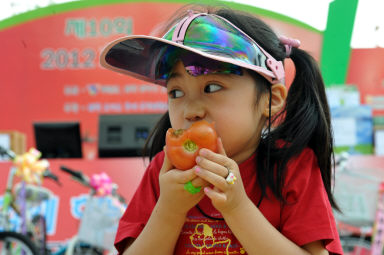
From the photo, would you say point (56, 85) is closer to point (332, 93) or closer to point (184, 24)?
point (332, 93)

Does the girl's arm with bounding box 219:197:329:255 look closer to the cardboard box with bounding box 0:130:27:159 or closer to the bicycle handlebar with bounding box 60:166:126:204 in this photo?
the bicycle handlebar with bounding box 60:166:126:204

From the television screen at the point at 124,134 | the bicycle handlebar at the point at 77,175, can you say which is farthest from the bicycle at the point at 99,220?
the television screen at the point at 124,134

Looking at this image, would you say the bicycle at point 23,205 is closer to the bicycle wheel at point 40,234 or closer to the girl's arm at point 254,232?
the bicycle wheel at point 40,234

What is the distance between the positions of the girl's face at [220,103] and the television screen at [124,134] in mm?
3499

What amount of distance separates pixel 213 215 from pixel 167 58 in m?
0.40

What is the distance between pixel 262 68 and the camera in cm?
105

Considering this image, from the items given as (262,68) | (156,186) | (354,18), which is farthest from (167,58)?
(354,18)

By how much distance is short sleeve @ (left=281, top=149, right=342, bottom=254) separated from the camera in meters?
1.01

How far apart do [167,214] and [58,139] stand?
397 centimetres

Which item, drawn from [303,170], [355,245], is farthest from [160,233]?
[355,245]

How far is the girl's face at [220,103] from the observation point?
1007 mm

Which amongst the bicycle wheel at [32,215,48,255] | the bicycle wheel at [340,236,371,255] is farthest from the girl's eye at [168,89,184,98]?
the bicycle wheel at [340,236,371,255]

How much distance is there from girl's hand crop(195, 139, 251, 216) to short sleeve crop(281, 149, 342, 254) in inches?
6.5

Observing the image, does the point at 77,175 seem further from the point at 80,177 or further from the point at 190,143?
the point at 190,143
